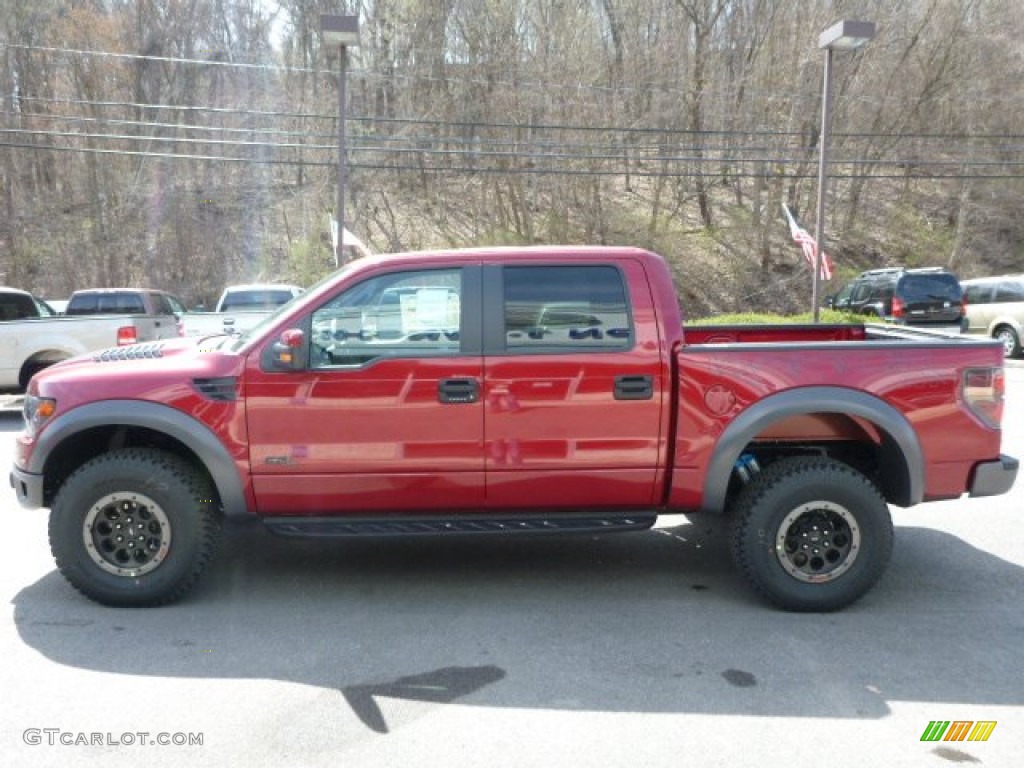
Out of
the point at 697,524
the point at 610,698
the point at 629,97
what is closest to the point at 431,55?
the point at 629,97

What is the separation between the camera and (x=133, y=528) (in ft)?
15.3

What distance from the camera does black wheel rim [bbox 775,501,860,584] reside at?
4660mm

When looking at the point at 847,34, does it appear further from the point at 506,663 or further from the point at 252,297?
the point at 506,663

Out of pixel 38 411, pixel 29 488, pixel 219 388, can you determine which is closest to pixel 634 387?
pixel 219 388

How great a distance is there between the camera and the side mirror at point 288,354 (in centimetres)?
448

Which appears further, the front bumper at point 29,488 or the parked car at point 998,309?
the parked car at point 998,309

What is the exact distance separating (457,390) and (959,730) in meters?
2.69

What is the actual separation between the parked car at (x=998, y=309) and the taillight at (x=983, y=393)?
15.4 metres

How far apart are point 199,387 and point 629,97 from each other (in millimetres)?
28846

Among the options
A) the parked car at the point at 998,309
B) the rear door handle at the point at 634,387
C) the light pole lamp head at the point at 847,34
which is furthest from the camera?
the parked car at the point at 998,309

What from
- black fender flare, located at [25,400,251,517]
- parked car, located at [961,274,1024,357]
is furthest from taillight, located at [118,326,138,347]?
parked car, located at [961,274,1024,357]

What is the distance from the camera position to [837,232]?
36.6 metres

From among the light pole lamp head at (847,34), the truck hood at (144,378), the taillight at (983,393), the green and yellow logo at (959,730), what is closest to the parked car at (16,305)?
the truck hood at (144,378)

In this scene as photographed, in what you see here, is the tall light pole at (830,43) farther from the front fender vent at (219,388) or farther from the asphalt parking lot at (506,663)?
the front fender vent at (219,388)
